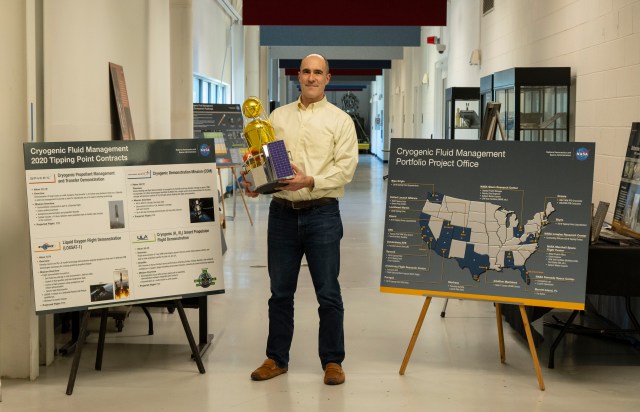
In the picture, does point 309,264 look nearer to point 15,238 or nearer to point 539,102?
point 15,238

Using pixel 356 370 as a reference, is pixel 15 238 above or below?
above

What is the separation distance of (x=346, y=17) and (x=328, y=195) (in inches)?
342

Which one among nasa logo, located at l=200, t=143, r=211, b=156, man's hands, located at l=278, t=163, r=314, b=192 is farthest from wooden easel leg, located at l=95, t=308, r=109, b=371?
man's hands, located at l=278, t=163, r=314, b=192

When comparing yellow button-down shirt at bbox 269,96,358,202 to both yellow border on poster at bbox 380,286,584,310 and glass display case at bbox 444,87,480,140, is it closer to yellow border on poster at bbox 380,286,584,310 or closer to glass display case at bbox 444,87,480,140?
yellow border on poster at bbox 380,286,584,310

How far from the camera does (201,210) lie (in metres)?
4.94

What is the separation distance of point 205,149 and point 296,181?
759 mm

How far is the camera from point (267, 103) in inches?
991

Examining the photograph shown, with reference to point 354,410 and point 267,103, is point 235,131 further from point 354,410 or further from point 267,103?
point 267,103

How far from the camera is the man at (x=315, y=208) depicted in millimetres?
4641

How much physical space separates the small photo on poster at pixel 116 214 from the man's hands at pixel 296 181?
0.88 m

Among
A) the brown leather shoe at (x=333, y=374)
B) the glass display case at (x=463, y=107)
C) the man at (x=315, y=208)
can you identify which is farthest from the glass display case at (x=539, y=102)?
the brown leather shoe at (x=333, y=374)

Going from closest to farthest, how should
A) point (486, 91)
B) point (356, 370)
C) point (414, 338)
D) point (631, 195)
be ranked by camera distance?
point (414, 338) < point (356, 370) < point (631, 195) < point (486, 91)

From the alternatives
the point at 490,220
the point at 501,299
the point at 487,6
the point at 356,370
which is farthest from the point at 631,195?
the point at 487,6

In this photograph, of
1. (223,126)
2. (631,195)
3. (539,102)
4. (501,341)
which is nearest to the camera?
(501,341)
